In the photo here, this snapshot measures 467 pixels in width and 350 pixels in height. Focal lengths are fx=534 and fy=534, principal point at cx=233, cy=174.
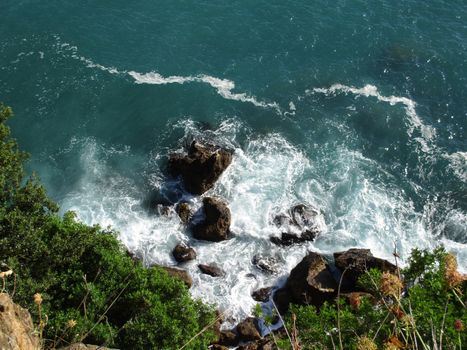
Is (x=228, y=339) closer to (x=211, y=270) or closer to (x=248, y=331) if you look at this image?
(x=248, y=331)

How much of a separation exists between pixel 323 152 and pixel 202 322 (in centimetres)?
2425

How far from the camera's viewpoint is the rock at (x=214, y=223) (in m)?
45.2

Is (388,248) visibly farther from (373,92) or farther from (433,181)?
(373,92)

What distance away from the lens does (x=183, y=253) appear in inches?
1743

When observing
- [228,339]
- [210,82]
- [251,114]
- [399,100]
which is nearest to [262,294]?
[228,339]

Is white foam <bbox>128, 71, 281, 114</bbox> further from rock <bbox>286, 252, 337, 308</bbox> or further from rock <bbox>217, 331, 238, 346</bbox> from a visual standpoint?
rock <bbox>217, 331, 238, 346</bbox>

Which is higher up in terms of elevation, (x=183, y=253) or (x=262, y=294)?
(x=183, y=253)

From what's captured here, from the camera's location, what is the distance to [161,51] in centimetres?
5894

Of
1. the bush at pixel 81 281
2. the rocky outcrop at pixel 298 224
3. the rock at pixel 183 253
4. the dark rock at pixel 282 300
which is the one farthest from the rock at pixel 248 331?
the rocky outcrop at pixel 298 224

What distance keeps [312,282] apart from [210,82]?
25.8 meters

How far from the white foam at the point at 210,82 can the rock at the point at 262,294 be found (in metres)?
20.9

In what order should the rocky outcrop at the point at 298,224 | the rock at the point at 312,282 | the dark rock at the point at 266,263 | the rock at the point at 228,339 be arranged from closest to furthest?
the rock at the point at 228,339 → the rock at the point at 312,282 → the dark rock at the point at 266,263 → the rocky outcrop at the point at 298,224

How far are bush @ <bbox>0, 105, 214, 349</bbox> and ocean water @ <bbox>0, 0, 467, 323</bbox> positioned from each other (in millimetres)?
9805

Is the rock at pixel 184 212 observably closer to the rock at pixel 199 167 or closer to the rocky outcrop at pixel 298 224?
the rock at pixel 199 167
